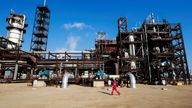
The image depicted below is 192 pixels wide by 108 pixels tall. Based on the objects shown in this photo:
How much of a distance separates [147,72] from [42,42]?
123 ft

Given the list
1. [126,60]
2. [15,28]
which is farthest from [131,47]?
[15,28]

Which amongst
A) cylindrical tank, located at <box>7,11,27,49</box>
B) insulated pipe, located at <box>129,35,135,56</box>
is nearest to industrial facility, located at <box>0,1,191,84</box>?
insulated pipe, located at <box>129,35,135,56</box>

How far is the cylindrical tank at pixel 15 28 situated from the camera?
4980cm

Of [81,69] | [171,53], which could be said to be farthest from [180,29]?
[81,69]

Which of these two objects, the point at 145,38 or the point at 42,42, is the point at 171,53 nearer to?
the point at 145,38

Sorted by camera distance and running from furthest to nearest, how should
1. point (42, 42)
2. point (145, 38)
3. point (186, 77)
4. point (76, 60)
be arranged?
1. point (42, 42)
2. point (145, 38)
3. point (186, 77)
4. point (76, 60)

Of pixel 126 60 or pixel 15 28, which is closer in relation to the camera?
pixel 126 60

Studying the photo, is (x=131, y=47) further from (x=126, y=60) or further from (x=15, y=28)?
(x=15, y=28)

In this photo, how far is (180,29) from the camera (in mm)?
40625

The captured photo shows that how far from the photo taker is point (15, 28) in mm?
50594

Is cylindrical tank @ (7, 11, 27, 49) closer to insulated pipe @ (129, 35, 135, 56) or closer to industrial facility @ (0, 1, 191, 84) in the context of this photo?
industrial facility @ (0, 1, 191, 84)

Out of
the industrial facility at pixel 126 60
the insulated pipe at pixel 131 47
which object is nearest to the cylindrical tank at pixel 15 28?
the industrial facility at pixel 126 60

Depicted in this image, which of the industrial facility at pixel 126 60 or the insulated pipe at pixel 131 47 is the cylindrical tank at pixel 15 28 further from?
the insulated pipe at pixel 131 47

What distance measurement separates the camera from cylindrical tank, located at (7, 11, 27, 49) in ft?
163
